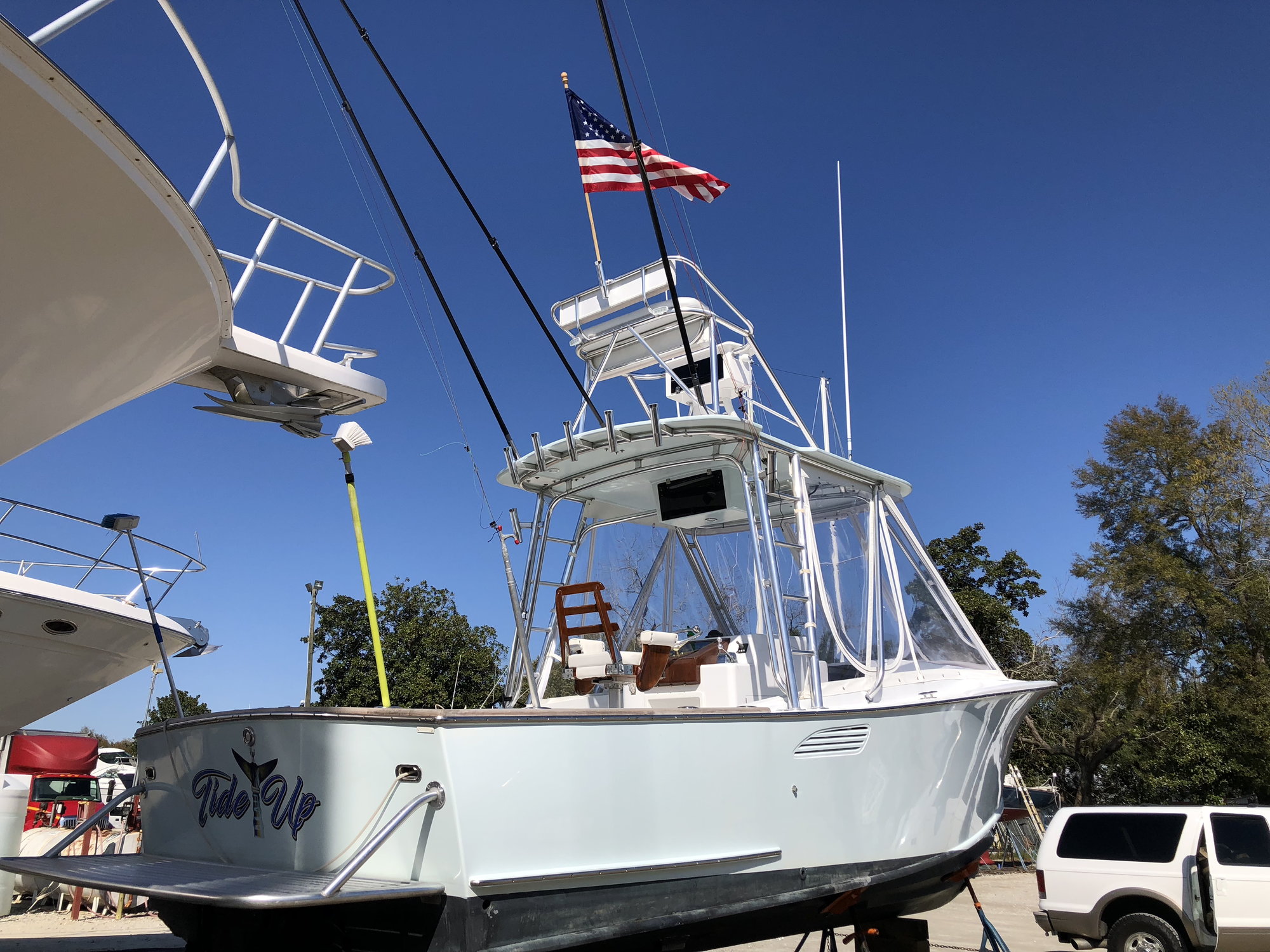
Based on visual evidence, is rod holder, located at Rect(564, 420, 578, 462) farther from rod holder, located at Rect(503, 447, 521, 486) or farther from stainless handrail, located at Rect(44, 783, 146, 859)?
stainless handrail, located at Rect(44, 783, 146, 859)

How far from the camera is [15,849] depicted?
9836 millimetres

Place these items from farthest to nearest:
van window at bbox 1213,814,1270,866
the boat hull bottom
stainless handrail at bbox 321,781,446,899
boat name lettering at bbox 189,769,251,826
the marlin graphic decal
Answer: van window at bbox 1213,814,1270,866
boat name lettering at bbox 189,769,251,826
the marlin graphic decal
the boat hull bottom
stainless handrail at bbox 321,781,446,899

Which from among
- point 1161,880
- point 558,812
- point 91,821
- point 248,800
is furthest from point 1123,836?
point 91,821

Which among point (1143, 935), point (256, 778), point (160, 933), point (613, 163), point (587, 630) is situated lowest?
point (1143, 935)

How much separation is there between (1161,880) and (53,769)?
58.4 feet

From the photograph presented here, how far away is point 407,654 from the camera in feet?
82.0

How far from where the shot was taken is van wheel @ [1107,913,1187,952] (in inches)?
284

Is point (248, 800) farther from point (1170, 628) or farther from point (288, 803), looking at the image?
point (1170, 628)

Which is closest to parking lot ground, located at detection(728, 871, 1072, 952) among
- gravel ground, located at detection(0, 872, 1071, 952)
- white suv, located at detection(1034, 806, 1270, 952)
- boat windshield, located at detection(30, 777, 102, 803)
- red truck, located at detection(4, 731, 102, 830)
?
gravel ground, located at detection(0, 872, 1071, 952)

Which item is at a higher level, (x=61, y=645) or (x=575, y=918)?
(x=61, y=645)

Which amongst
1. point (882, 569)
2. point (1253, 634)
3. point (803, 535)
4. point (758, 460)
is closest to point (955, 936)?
point (882, 569)

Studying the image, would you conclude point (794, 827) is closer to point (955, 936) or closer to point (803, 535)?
point (803, 535)

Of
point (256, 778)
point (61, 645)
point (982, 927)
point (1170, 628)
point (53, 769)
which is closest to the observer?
point (256, 778)

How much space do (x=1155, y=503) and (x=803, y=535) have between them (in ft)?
74.9
